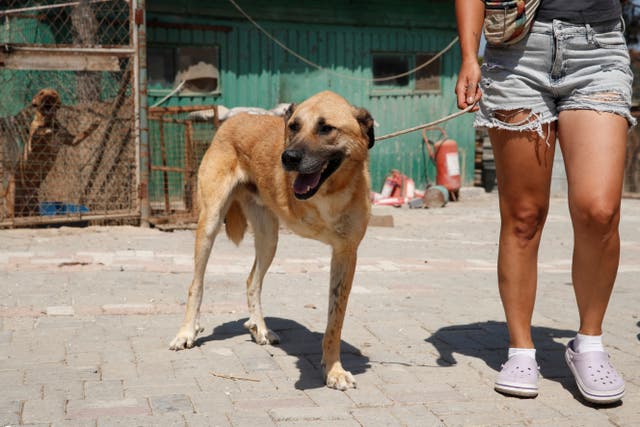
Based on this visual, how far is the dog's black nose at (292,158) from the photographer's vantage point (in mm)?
3453

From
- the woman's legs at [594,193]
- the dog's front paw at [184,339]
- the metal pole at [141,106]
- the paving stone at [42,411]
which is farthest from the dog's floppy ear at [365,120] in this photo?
the metal pole at [141,106]

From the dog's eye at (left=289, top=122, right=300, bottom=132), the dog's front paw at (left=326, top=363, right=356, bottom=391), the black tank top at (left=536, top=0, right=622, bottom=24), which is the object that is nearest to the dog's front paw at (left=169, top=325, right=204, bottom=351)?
the dog's front paw at (left=326, top=363, right=356, bottom=391)

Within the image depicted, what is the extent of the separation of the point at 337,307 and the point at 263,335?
0.73m

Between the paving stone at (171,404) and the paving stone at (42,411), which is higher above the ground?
the paving stone at (42,411)

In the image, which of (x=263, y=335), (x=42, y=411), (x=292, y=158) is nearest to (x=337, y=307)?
(x=263, y=335)

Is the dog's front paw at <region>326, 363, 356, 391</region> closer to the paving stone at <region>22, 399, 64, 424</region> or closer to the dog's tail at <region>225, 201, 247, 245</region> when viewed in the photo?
the paving stone at <region>22, 399, 64, 424</region>

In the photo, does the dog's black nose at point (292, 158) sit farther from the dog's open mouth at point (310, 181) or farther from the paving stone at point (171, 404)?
the paving stone at point (171, 404)

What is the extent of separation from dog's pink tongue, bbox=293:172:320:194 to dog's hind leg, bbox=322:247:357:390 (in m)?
0.45

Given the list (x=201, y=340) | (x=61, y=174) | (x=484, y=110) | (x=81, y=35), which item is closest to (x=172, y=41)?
(x=81, y=35)

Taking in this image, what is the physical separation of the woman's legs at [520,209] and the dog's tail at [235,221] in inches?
70.8

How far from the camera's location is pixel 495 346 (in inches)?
168

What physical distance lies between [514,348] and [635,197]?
12630mm

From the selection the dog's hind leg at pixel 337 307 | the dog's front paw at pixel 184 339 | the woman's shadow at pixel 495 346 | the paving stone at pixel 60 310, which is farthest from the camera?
the paving stone at pixel 60 310

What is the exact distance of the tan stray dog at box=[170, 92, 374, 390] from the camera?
11.8 ft
